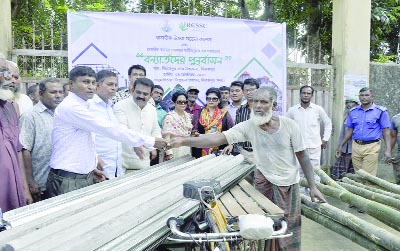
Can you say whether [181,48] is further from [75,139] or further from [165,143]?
[75,139]

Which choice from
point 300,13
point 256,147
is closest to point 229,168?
point 256,147

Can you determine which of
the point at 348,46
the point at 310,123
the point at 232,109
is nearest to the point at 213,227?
the point at 232,109

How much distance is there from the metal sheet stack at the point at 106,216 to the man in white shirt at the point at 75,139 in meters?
0.31

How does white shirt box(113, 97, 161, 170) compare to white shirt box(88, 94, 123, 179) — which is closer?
white shirt box(88, 94, 123, 179)

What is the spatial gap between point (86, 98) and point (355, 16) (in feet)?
17.3

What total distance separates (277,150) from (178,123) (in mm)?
1579

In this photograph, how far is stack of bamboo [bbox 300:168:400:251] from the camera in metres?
2.82

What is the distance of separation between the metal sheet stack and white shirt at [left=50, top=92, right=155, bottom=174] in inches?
12.6

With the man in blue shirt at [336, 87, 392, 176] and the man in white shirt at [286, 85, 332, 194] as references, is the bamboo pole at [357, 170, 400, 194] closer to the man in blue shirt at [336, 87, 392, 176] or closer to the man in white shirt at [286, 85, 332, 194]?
the man in blue shirt at [336, 87, 392, 176]

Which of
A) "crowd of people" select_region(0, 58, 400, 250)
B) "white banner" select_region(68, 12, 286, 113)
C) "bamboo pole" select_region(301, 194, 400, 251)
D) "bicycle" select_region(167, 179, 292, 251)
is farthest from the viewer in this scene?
"white banner" select_region(68, 12, 286, 113)

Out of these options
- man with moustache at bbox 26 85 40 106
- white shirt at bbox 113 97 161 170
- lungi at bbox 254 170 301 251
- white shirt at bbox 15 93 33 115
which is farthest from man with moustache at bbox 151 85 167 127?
lungi at bbox 254 170 301 251

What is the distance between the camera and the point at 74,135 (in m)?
3.25

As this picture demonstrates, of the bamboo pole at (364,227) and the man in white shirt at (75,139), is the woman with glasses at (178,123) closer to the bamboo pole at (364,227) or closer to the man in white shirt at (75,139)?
the man in white shirt at (75,139)

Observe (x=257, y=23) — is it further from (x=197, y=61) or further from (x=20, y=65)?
(x=20, y=65)
